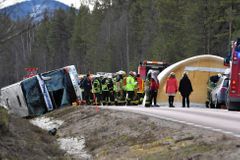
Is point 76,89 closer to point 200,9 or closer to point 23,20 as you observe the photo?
point 23,20

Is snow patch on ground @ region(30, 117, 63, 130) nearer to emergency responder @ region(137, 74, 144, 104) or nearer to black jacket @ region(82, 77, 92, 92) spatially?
black jacket @ region(82, 77, 92, 92)

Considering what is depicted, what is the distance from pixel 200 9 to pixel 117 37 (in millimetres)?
29809

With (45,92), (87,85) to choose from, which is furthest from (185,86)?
(45,92)

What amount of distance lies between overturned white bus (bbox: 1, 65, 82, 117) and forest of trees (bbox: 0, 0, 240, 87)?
2172 millimetres

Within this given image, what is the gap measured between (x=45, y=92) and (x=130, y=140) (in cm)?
1527

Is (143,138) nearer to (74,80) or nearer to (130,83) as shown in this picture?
(130,83)

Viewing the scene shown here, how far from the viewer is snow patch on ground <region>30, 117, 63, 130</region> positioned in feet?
80.3

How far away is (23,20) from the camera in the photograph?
33.2 ft

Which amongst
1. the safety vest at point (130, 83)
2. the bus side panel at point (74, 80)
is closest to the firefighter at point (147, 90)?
the safety vest at point (130, 83)

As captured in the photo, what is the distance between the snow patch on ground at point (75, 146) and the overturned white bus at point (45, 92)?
34.5 ft

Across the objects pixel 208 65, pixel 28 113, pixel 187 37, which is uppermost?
pixel 187 37

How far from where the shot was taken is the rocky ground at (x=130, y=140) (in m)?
11.2

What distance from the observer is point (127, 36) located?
269 ft

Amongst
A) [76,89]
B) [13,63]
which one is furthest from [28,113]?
[13,63]
